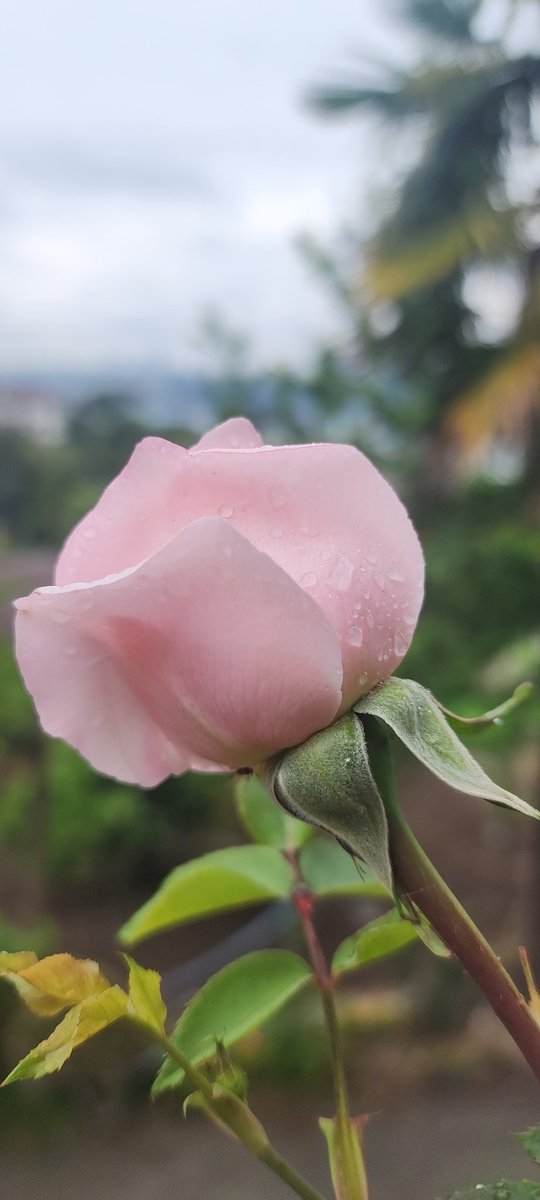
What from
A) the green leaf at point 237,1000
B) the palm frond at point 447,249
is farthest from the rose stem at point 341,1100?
the palm frond at point 447,249

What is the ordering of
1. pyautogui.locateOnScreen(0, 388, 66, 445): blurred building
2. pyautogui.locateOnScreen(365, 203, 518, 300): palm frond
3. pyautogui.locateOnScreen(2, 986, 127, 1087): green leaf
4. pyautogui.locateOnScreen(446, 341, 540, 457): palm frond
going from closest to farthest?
pyautogui.locateOnScreen(2, 986, 127, 1087): green leaf → pyautogui.locateOnScreen(446, 341, 540, 457): palm frond → pyautogui.locateOnScreen(365, 203, 518, 300): palm frond → pyautogui.locateOnScreen(0, 388, 66, 445): blurred building

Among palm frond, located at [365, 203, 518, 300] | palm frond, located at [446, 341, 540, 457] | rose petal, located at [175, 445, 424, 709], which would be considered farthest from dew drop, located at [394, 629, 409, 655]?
palm frond, located at [365, 203, 518, 300]

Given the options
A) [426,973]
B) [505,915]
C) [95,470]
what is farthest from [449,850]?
[95,470]

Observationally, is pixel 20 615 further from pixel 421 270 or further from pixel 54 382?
pixel 421 270

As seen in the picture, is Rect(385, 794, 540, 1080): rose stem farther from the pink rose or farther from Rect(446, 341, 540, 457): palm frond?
Rect(446, 341, 540, 457): palm frond

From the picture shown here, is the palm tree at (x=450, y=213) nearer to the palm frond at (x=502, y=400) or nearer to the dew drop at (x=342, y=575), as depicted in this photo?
the palm frond at (x=502, y=400)

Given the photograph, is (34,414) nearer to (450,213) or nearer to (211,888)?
(450,213)

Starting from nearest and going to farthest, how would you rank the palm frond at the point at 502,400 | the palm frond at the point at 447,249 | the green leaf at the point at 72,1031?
the green leaf at the point at 72,1031 → the palm frond at the point at 502,400 → the palm frond at the point at 447,249
